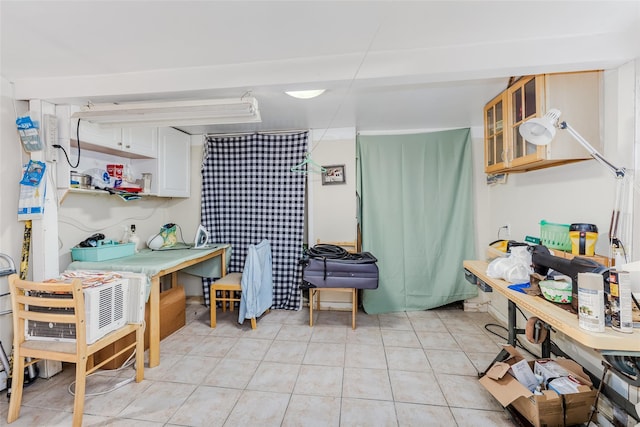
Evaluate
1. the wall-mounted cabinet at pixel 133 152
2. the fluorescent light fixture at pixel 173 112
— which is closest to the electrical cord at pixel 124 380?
the wall-mounted cabinet at pixel 133 152

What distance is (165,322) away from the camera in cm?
252

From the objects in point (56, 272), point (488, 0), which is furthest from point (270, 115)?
point (56, 272)

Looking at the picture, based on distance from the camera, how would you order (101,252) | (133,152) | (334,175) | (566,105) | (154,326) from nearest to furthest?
(566,105)
(154,326)
(101,252)
(133,152)
(334,175)

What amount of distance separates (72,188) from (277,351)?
2.00m

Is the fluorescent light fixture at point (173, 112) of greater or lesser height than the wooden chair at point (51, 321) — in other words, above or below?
above

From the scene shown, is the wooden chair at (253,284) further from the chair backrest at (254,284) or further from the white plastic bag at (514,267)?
the white plastic bag at (514,267)

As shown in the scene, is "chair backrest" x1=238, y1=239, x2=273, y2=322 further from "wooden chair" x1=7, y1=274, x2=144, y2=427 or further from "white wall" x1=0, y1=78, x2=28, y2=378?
"white wall" x1=0, y1=78, x2=28, y2=378

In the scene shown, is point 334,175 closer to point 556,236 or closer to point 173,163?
point 173,163

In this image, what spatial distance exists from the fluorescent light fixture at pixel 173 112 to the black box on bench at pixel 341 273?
142 centimetres

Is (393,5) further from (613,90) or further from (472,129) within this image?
(472,129)

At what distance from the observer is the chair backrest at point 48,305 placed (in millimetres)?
1474

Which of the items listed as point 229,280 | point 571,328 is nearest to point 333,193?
point 229,280

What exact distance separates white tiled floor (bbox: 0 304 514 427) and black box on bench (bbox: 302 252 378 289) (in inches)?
18.4

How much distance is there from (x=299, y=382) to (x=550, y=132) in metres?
2.12
